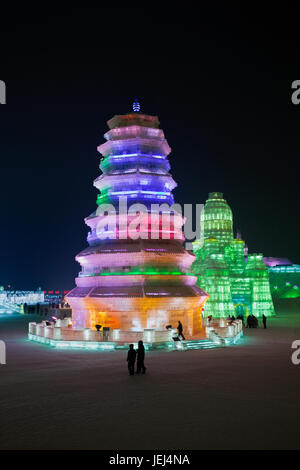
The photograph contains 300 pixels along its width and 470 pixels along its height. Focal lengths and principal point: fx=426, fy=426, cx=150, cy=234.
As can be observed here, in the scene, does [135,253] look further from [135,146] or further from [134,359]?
[134,359]

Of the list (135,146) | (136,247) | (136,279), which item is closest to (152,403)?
(136,279)

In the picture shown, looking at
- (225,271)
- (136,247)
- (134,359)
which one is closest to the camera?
(134,359)

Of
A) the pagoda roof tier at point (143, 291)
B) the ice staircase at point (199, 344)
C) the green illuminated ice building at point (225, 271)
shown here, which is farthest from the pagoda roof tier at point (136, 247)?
the green illuminated ice building at point (225, 271)

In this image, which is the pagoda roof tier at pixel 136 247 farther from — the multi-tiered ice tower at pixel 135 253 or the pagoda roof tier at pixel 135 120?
the pagoda roof tier at pixel 135 120

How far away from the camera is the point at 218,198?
66.9 meters

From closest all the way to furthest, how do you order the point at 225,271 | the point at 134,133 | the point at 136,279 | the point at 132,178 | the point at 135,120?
the point at 136,279 → the point at 132,178 → the point at 134,133 → the point at 135,120 → the point at 225,271

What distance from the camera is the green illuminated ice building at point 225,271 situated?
175ft

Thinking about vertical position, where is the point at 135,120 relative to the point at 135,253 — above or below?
above

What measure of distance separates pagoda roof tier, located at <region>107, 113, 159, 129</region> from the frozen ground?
1928cm

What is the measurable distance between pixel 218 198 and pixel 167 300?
1621 inches

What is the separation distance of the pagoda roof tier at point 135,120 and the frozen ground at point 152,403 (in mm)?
19278

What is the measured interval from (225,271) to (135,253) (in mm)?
26948

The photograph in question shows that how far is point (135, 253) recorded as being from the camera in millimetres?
29297
